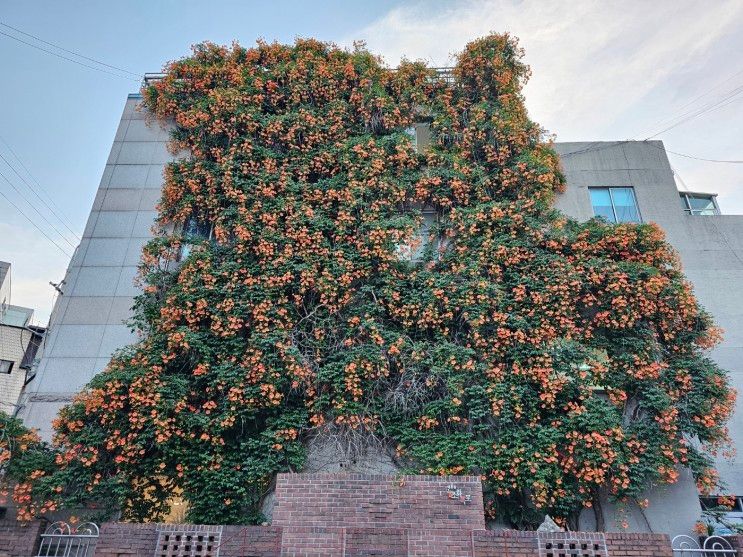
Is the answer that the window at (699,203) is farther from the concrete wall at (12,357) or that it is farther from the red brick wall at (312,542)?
the concrete wall at (12,357)

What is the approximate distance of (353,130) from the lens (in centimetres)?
1268

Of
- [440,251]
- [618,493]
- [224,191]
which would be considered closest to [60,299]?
[224,191]

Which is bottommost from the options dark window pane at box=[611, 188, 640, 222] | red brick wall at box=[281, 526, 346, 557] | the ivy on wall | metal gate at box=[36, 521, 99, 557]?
metal gate at box=[36, 521, 99, 557]

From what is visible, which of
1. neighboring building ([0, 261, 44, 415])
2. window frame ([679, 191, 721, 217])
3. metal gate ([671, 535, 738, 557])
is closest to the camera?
metal gate ([671, 535, 738, 557])

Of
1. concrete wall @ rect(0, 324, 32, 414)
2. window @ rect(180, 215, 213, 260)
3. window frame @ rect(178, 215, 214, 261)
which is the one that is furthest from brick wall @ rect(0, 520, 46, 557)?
concrete wall @ rect(0, 324, 32, 414)

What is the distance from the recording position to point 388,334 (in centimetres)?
1002

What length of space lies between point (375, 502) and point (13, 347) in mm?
20827

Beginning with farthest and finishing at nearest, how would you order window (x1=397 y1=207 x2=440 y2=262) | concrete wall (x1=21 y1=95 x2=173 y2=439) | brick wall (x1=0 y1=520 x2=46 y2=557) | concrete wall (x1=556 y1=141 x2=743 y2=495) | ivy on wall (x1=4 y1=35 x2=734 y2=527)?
concrete wall (x1=556 y1=141 x2=743 y2=495)
window (x1=397 y1=207 x2=440 y2=262)
concrete wall (x1=21 y1=95 x2=173 y2=439)
ivy on wall (x1=4 y1=35 x2=734 y2=527)
brick wall (x1=0 y1=520 x2=46 y2=557)

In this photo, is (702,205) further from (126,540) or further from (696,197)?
(126,540)

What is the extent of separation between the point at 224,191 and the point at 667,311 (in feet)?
35.3

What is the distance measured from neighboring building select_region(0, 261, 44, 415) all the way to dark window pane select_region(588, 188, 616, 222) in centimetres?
2154

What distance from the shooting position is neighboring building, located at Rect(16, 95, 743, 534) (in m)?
10.3

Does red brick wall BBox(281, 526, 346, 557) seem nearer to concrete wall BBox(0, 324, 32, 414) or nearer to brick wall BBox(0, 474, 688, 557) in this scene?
brick wall BBox(0, 474, 688, 557)

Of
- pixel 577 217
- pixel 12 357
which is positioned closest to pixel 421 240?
pixel 577 217
